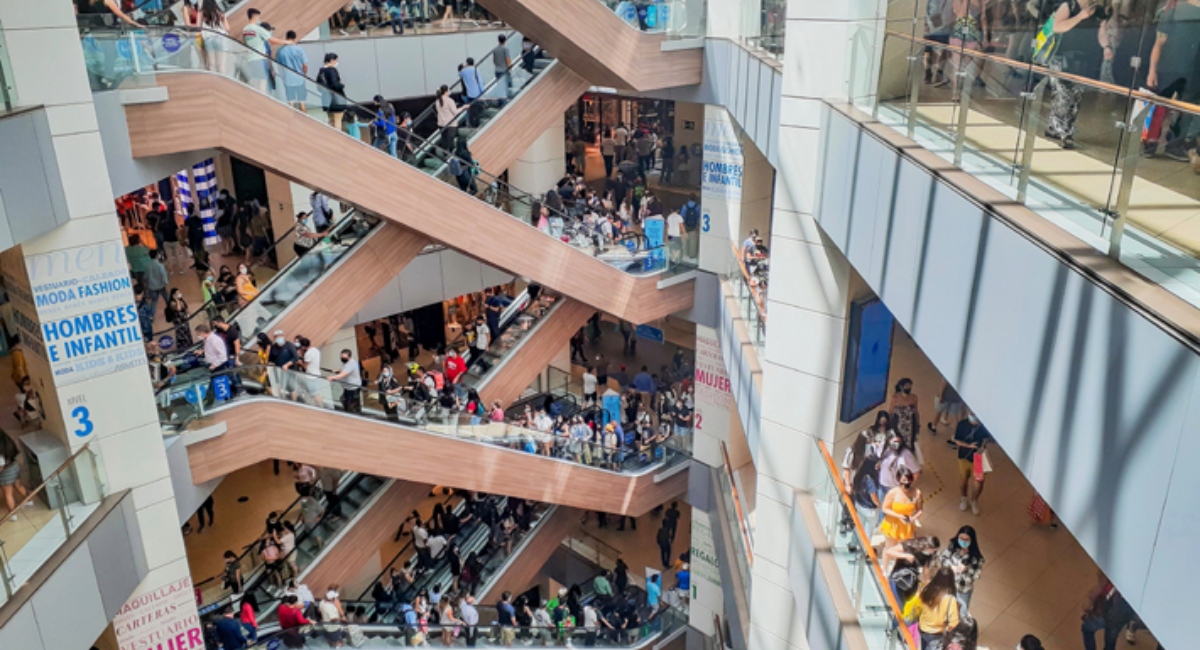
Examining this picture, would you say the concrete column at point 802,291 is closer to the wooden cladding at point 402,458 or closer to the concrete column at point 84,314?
the wooden cladding at point 402,458

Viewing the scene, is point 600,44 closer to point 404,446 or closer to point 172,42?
point 172,42

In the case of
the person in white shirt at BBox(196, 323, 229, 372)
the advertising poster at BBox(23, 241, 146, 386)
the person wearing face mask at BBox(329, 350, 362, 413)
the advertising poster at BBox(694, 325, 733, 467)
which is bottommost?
the advertising poster at BBox(694, 325, 733, 467)

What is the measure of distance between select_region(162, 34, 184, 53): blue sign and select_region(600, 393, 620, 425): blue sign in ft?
34.8

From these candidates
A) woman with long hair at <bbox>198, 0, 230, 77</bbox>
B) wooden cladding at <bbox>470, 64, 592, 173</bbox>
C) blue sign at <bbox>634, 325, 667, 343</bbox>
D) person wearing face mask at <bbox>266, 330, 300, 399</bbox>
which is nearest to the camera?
woman with long hair at <bbox>198, 0, 230, 77</bbox>

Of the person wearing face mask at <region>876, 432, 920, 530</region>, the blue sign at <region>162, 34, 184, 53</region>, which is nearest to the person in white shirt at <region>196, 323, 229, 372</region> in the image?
the blue sign at <region>162, 34, 184, 53</region>

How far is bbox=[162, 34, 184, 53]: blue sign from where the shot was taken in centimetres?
1041

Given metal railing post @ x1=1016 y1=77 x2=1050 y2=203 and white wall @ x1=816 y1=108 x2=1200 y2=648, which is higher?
metal railing post @ x1=1016 y1=77 x2=1050 y2=203

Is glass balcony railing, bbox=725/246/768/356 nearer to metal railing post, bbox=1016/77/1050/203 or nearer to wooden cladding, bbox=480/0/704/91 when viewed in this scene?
wooden cladding, bbox=480/0/704/91

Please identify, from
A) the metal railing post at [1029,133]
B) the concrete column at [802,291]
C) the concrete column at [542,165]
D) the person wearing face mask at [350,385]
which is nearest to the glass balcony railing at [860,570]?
the concrete column at [802,291]

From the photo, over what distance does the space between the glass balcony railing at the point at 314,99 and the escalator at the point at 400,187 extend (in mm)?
26

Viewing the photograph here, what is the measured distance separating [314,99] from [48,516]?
613cm

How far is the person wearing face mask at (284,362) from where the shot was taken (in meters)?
12.7

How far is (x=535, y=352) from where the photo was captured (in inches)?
714

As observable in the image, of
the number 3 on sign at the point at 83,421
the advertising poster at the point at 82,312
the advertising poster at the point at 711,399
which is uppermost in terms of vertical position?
the advertising poster at the point at 82,312
